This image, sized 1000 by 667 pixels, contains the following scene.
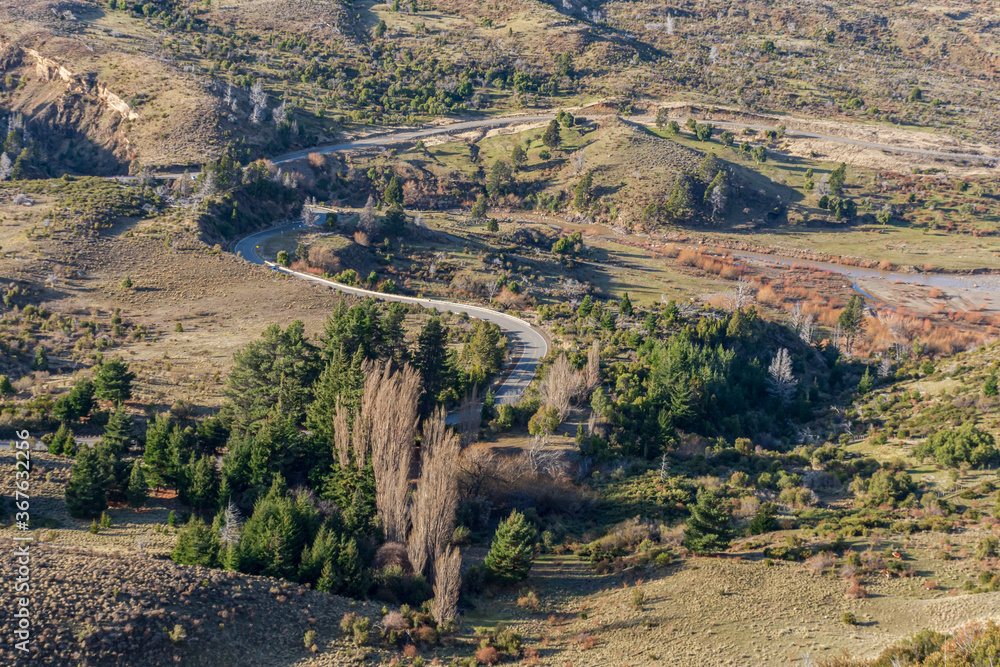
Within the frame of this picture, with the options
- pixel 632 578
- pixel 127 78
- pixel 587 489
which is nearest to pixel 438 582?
pixel 632 578

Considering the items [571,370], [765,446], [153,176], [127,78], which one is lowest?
[765,446]

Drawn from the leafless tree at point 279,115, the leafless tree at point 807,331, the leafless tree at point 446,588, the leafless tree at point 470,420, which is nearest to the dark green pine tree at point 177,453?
the leafless tree at point 470,420

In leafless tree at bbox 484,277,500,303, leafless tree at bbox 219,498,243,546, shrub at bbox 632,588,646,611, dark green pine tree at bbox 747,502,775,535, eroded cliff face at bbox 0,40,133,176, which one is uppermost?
eroded cliff face at bbox 0,40,133,176

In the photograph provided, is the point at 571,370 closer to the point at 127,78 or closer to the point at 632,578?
the point at 632,578

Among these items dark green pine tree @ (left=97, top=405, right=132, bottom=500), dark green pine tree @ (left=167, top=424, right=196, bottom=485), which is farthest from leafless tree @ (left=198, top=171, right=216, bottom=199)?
dark green pine tree @ (left=167, top=424, right=196, bottom=485)

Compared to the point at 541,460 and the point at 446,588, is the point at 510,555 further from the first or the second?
the point at 541,460

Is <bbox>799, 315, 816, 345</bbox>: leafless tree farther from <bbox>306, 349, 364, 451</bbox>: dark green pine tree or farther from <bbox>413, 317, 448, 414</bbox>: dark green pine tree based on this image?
<bbox>306, 349, 364, 451</bbox>: dark green pine tree
